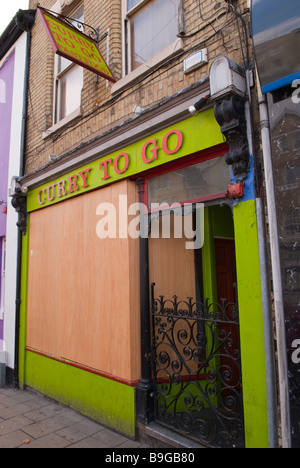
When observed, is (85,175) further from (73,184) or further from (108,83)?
(108,83)

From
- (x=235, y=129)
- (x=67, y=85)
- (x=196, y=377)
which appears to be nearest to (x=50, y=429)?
(x=196, y=377)

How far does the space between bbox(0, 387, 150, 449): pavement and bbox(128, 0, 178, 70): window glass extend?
16.1 ft

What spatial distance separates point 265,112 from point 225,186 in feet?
2.50

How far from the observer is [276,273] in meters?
2.81

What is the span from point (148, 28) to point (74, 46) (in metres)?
1.07

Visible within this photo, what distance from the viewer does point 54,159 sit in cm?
566

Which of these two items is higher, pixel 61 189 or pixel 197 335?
pixel 61 189

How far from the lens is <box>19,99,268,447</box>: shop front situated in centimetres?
313

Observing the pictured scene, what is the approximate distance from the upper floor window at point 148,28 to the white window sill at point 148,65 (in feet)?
1.16

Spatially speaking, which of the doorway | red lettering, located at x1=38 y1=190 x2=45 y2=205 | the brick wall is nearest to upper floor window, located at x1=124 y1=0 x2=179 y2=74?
the brick wall

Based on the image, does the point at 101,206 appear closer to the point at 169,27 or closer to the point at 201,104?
A: the point at 201,104

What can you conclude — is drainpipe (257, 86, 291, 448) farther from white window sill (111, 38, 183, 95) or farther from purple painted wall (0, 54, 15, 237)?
purple painted wall (0, 54, 15, 237)

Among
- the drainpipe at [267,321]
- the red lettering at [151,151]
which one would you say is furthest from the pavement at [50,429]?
the red lettering at [151,151]

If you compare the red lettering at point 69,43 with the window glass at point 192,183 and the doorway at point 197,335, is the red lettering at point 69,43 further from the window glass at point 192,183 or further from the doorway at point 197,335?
the doorway at point 197,335
